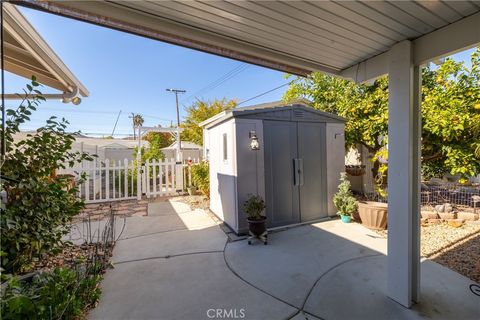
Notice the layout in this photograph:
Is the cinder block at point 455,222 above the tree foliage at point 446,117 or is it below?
below

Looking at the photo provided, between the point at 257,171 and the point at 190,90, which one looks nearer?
the point at 257,171

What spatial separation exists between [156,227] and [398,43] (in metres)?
4.90

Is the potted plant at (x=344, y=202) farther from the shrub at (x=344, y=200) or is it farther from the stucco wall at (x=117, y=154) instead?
the stucco wall at (x=117, y=154)

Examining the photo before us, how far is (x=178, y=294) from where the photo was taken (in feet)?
8.29

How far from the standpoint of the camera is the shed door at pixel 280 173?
4.50m

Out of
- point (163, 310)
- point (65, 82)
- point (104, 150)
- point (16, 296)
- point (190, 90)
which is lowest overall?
point (163, 310)

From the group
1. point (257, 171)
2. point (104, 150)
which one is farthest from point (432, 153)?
point (104, 150)

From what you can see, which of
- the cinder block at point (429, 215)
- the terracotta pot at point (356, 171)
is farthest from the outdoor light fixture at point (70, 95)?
the cinder block at point (429, 215)

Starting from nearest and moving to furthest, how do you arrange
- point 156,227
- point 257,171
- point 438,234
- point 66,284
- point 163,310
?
point 66,284 < point 163,310 < point 438,234 < point 257,171 < point 156,227

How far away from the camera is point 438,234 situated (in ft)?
13.5

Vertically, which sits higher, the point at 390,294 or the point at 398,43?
the point at 398,43

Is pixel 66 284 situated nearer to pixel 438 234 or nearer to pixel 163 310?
pixel 163 310

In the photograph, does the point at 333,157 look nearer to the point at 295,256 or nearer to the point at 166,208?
the point at 295,256

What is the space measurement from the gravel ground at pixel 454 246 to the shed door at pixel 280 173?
1.68m
